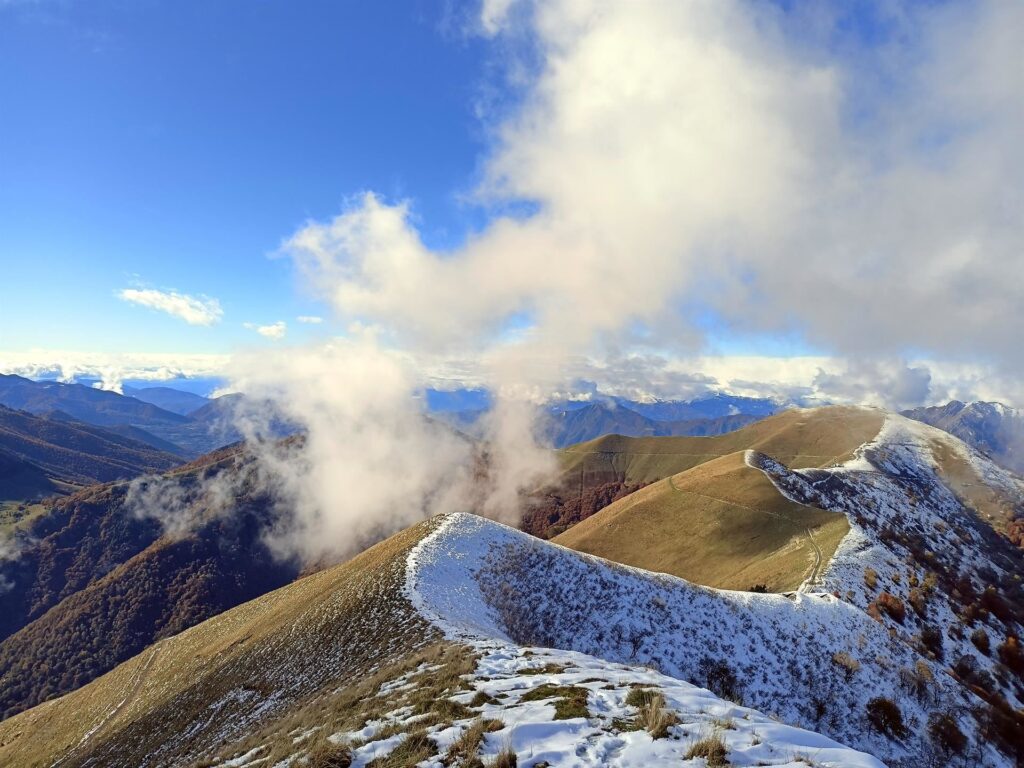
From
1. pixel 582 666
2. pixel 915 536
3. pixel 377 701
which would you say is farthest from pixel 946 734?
pixel 915 536

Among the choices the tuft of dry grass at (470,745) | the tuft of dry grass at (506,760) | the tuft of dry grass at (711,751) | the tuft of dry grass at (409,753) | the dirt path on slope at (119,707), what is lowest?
the dirt path on slope at (119,707)

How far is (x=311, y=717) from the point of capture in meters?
18.9

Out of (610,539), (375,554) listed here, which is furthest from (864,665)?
(610,539)

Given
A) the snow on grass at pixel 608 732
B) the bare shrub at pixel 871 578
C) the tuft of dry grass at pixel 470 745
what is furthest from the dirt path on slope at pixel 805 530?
the tuft of dry grass at pixel 470 745

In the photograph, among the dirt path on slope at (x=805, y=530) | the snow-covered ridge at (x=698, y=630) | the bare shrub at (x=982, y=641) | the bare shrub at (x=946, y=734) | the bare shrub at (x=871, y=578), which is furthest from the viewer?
the bare shrub at (x=871, y=578)

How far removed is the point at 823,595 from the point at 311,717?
146ft

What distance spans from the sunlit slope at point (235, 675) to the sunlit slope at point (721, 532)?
4141 centimetres

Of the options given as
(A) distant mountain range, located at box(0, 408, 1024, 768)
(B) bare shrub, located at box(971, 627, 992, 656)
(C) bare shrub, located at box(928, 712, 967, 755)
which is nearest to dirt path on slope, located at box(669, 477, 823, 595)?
(A) distant mountain range, located at box(0, 408, 1024, 768)

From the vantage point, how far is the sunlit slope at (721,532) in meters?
61.3

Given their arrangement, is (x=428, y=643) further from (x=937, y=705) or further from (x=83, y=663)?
(x=83, y=663)

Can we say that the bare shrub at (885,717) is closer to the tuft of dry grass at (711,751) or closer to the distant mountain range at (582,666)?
the distant mountain range at (582,666)

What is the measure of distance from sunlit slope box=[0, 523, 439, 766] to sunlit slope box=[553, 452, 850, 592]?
41406mm

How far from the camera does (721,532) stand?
Answer: 262ft

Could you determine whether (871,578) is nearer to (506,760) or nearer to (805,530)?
(805,530)
